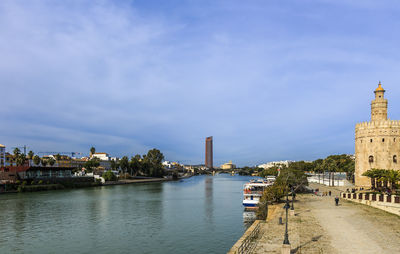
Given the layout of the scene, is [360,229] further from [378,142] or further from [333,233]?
[378,142]

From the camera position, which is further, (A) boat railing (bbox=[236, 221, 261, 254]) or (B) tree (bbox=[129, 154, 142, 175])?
(B) tree (bbox=[129, 154, 142, 175])

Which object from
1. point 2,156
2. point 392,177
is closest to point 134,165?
point 2,156

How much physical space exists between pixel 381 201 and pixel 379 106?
2672 centimetres

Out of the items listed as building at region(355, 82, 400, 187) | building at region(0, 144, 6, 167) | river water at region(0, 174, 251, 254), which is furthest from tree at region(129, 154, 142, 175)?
building at region(355, 82, 400, 187)

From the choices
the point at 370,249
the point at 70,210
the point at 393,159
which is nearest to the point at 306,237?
the point at 370,249

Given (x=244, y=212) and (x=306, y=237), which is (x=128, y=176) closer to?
(x=244, y=212)

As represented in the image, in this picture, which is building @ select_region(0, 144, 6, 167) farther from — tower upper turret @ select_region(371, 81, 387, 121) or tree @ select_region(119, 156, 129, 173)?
tower upper turret @ select_region(371, 81, 387, 121)

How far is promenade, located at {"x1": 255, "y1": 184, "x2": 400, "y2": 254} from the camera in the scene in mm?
22219

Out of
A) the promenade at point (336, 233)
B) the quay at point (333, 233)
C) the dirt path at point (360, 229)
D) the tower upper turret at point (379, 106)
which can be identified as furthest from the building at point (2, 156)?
the tower upper turret at point (379, 106)

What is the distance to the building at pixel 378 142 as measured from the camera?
2283 inches

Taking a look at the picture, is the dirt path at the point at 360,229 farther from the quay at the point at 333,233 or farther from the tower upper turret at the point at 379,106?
the tower upper turret at the point at 379,106

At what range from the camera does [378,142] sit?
58.4m

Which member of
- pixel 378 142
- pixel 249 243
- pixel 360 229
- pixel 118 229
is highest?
pixel 378 142

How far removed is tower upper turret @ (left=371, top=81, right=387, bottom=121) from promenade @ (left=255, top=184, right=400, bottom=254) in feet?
92.0
